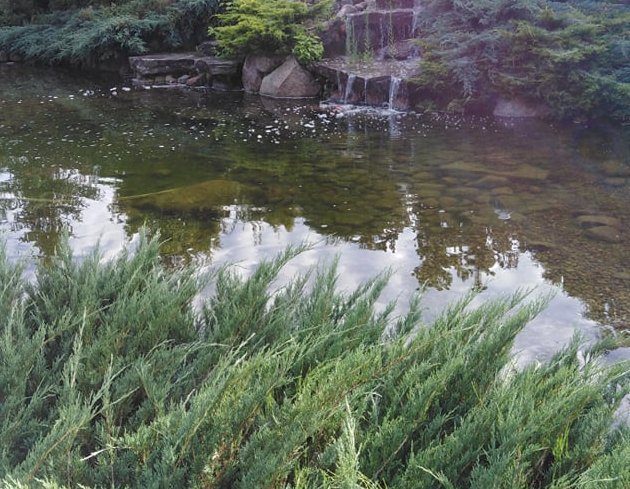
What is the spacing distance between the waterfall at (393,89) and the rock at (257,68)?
2244mm

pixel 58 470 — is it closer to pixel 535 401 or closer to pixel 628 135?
pixel 535 401

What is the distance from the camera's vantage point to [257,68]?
1062cm

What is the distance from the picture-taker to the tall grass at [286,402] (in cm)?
163

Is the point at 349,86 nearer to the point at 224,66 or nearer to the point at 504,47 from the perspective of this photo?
the point at 504,47

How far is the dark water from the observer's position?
4.11 metres

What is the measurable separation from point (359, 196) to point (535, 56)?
12.8ft

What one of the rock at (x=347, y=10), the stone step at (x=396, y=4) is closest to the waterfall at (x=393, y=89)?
the rock at (x=347, y=10)

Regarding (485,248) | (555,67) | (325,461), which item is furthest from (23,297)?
(555,67)

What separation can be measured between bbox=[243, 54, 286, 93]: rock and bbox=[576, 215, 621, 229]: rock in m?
6.80

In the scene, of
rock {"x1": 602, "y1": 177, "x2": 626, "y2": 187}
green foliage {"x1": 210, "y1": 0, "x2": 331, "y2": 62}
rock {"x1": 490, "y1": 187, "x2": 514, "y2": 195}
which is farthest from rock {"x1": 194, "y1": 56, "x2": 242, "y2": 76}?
rock {"x1": 602, "y1": 177, "x2": 626, "y2": 187}

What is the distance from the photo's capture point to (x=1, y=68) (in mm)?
13438

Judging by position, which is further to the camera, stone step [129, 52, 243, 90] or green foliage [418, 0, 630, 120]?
stone step [129, 52, 243, 90]

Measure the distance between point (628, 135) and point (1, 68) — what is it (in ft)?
41.5

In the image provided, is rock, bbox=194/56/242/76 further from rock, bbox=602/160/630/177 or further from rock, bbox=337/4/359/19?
rock, bbox=602/160/630/177
